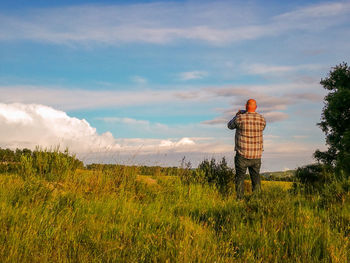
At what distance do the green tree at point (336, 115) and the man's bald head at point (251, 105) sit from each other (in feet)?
49.7

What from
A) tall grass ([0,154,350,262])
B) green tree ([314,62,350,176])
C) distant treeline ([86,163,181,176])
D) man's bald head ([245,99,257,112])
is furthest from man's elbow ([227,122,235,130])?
green tree ([314,62,350,176])

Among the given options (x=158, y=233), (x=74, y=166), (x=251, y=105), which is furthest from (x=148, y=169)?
(x=158, y=233)

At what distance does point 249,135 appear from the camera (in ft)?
32.1

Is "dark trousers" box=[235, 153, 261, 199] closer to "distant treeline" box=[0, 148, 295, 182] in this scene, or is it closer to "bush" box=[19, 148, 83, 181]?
"distant treeline" box=[0, 148, 295, 182]

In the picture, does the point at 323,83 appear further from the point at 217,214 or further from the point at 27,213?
the point at 27,213

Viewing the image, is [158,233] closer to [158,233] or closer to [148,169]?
[158,233]

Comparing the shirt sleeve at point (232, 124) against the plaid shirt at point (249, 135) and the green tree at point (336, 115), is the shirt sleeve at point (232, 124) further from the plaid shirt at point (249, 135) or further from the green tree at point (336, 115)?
the green tree at point (336, 115)

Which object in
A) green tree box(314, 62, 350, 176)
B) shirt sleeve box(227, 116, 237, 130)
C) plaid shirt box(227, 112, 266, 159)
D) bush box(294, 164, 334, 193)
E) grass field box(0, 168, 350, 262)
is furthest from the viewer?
green tree box(314, 62, 350, 176)

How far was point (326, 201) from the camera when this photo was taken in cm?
795

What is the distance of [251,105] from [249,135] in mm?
884

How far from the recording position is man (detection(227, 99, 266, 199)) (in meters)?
9.79

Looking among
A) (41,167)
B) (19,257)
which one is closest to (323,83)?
(41,167)

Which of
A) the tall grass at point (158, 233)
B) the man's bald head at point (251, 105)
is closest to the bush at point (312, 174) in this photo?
the man's bald head at point (251, 105)

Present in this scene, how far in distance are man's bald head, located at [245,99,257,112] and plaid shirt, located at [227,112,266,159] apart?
167mm
